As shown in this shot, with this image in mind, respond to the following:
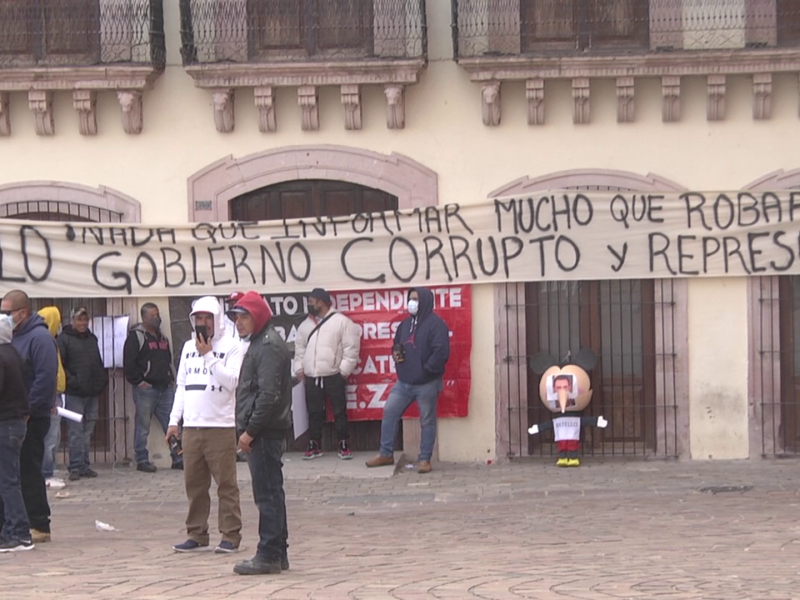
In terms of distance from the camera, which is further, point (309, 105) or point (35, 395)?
point (309, 105)

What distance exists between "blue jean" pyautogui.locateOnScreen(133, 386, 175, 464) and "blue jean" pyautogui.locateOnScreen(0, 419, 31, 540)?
4652mm

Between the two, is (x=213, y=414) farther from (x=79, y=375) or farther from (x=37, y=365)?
(x=79, y=375)

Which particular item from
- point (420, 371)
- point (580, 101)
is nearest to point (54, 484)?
point (420, 371)

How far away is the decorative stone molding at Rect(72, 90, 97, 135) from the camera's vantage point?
14.9m

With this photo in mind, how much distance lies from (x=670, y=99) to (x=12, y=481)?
309 inches

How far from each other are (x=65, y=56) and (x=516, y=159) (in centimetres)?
479

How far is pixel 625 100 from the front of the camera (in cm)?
1468

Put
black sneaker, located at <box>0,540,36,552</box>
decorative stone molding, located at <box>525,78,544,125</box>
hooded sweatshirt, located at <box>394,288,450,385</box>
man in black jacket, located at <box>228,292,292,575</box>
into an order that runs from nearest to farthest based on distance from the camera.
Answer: man in black jacket, located at <box>228,292,292,575</box>, black sneaker, located at <box>0,540,36,552</box>, hooded sweatshirt, located at <box>394,288,450,385</box>, decorative stone molding, located at <box>525,78,544,125</box>

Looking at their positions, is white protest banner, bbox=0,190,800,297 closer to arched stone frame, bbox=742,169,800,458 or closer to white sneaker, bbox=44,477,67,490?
arched stone frame, bbox=742,169,800,458

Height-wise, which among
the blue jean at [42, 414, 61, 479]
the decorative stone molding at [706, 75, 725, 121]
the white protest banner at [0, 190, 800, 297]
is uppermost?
the decorative stone molding at [706, 75, 725, 121]

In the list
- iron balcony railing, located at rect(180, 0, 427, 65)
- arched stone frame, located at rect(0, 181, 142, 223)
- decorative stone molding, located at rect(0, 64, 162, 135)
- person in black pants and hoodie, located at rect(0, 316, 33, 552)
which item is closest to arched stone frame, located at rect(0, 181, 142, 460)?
arched stone frame, located at rect(0, 181, 142, 223)

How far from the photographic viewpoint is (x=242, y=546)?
10.3 meters

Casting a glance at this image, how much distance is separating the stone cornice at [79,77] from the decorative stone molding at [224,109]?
0.69 meters

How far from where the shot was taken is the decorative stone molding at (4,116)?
591 inches
